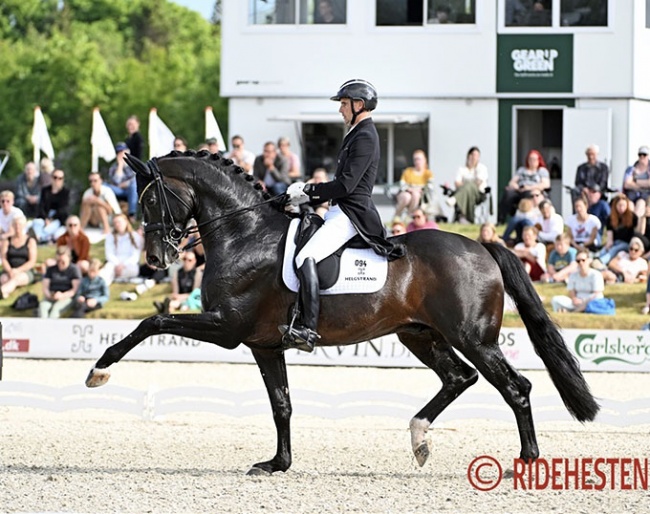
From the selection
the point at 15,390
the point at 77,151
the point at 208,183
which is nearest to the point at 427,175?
the point at 15,390

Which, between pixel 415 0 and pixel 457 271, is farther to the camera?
pixel 415 0

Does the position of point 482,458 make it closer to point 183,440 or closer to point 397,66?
point 183,440

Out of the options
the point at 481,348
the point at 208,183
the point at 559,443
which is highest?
the point at 208,183

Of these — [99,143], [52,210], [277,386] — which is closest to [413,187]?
[52,210]

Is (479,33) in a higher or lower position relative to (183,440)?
higher

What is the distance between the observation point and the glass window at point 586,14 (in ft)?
77.3

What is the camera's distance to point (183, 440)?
1044 centimetres

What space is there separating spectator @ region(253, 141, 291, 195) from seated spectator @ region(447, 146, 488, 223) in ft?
8.99

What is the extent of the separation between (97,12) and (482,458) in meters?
73.5

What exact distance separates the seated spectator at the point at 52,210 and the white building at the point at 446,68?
369 centimetres

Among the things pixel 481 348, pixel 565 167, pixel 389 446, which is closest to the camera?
pixel 481 348

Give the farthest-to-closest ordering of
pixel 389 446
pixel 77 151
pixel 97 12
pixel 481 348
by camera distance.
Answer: pixel 97 12
pixel 77 151
pixel 389 446
pixel 481 348

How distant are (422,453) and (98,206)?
12678mm

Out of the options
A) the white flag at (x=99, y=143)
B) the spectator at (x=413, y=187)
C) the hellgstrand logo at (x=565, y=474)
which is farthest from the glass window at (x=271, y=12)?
the hellgstrand logo at (x=565, y=474)
